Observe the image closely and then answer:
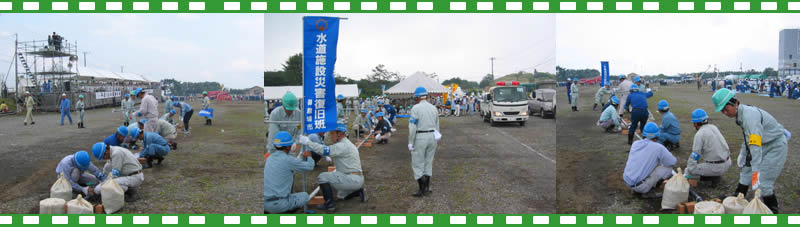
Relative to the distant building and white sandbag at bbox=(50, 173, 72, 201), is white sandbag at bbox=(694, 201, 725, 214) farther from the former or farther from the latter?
the distant building

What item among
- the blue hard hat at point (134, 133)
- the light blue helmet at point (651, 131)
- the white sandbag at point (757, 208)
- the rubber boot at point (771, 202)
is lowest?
the rubber boot at point (771, 202)

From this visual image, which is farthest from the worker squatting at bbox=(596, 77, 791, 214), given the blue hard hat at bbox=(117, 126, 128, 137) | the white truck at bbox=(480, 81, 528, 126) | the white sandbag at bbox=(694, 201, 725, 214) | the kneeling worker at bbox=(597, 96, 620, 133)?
the white truck at bbox=(480, 81, 528, 126)

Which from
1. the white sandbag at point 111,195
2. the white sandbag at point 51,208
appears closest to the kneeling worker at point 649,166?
the white sandbag at point 111,195

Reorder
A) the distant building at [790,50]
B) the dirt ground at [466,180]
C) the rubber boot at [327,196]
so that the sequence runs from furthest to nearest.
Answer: the distant building at [790,50] → the dirt ground at [466,180] → the rubber boot at [327,196]

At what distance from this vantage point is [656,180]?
5.21 meters

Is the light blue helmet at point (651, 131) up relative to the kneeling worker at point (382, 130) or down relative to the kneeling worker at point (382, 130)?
up

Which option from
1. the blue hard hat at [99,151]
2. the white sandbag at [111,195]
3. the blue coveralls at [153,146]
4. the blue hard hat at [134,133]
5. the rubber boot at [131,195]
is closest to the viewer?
the white sandbag at [111,195]

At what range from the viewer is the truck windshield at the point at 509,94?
56.3 feet

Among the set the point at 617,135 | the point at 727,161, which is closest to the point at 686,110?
the point at 617,135

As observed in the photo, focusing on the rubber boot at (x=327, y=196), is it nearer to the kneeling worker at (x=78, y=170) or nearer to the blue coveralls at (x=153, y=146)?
the kneeling worker at (x=78, y=170)

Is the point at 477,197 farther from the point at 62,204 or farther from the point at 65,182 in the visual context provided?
the point at 65,182

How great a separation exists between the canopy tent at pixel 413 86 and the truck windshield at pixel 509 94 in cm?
712

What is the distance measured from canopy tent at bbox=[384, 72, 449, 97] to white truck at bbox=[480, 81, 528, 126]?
7024mm

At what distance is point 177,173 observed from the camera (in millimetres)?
7289
